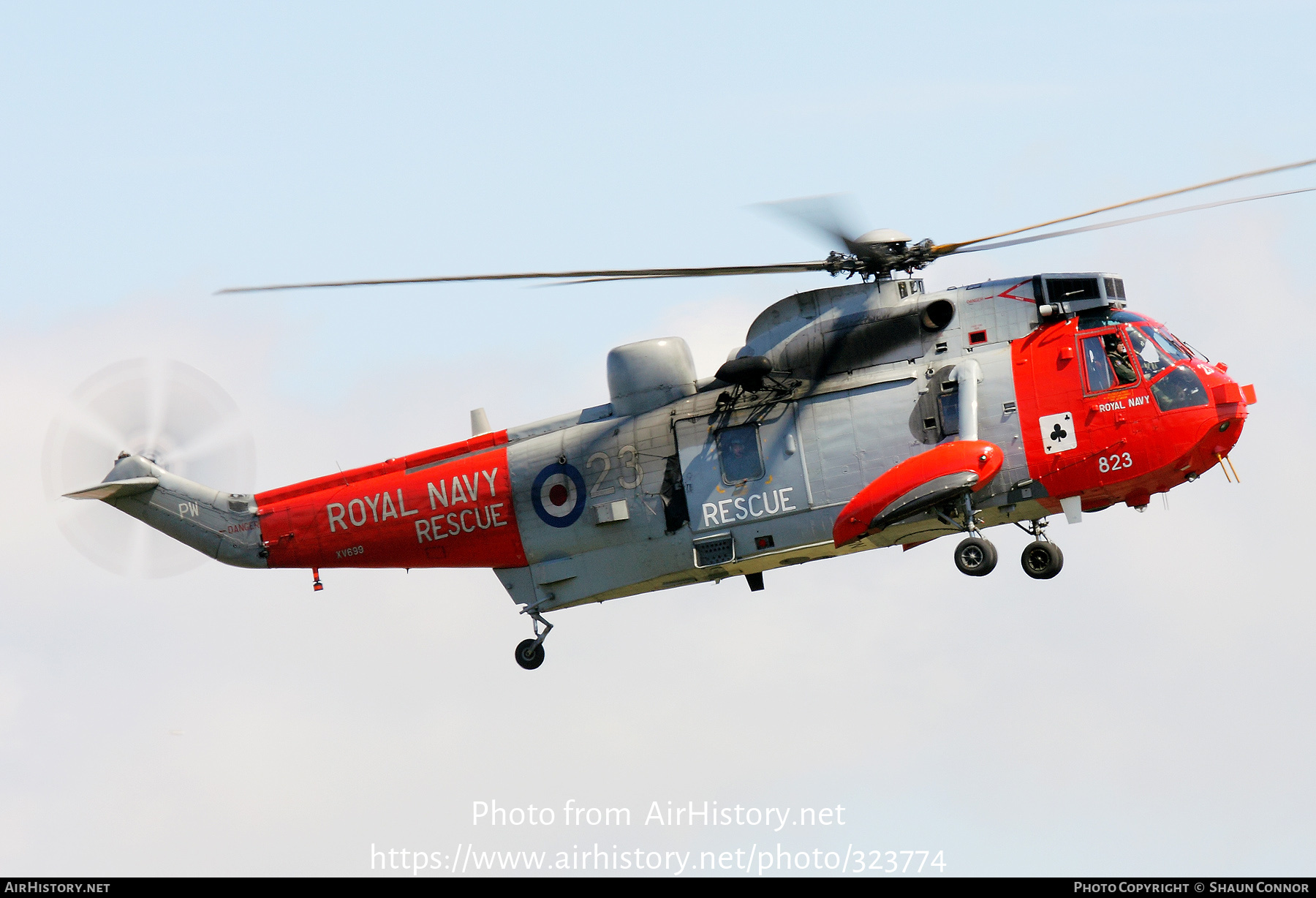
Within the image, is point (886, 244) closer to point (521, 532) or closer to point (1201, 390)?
point (1201, 390)

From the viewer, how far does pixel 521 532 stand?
23422 millimetres

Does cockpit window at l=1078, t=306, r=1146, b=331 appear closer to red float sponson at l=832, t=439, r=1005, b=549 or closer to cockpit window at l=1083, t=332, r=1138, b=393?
cockpit window at l=1083, t=332, r=1138, b=393

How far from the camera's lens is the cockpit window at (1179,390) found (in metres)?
20.3

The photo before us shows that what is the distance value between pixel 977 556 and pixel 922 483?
127 centimetres

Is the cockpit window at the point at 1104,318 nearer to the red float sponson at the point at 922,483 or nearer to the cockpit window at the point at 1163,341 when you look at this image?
the cockpit window at the point at 1163,341

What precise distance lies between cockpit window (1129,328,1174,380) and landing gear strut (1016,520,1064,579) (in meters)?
2.73

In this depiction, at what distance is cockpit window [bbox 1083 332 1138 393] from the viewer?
20516 mm

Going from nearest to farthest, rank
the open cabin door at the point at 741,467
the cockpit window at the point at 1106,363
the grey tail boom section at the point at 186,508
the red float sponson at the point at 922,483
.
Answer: the red float sponson at the point at 922,483 → the cockpit window at the point at 1106,363 → the open cabin door at the point at 741,467 → the grey tail boom section at the point at 186,508

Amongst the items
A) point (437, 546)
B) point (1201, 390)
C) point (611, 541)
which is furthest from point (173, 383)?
point (1201, 390)

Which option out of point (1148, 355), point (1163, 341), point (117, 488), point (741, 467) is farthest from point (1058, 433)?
point (117, 488)

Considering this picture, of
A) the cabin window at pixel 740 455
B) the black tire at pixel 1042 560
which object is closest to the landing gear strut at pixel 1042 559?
the black tire at pixel 1042 560

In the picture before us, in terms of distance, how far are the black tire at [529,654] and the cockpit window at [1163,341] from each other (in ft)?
33.1

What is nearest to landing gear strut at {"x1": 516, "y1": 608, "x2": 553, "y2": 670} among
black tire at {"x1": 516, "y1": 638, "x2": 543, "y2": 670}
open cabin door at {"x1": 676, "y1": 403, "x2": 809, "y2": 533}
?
black tire at {"x1": 516, "y1": 638, "x2": 543, "y2": 670}

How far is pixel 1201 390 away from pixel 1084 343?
5.42 ft
